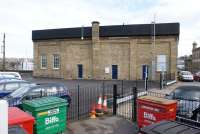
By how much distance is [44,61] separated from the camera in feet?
129

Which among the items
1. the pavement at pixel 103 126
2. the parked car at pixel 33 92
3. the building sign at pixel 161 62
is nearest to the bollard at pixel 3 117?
the pavement at pixel 103 126

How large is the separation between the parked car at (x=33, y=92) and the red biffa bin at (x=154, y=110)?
5279 millimetres

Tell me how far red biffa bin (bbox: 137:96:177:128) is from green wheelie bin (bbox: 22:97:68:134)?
2656 millimetres

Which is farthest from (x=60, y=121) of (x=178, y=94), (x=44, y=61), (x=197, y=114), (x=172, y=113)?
(x=44, y=61)

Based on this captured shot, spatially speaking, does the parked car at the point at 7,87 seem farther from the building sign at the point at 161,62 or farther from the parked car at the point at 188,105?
the building sign at the point at 161,62

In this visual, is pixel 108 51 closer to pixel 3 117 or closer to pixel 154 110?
pixel 154 110

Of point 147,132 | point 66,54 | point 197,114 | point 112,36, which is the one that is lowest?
point 197,114

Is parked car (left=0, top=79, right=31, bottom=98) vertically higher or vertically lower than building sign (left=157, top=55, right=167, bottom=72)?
lower

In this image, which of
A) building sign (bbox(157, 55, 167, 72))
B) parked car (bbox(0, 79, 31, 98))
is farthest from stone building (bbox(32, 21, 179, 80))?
parked car (bbox(0, 79, 31, 98))

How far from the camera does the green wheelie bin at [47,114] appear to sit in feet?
20.2

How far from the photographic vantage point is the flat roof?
32.2 m

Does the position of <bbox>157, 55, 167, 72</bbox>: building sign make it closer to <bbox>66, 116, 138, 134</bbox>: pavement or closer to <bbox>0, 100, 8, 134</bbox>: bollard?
<bbox>66, 116, 138, 134</bbox>: pavement

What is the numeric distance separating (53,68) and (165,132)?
35471 millimetres

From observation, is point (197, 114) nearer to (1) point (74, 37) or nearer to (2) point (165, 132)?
(2) point (165, 132)
